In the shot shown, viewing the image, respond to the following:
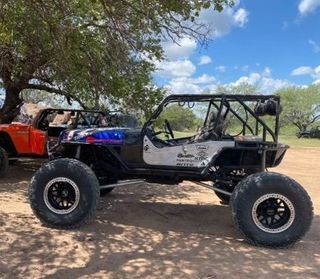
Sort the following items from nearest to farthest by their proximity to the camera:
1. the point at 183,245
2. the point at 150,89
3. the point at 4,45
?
the point at 183,245, the point at 4,45, the point at 150,89

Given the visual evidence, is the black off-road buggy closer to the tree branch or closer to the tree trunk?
the tree branch

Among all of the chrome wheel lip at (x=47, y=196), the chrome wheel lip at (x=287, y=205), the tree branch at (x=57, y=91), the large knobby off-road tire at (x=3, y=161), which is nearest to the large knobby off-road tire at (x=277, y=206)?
the chrome wheel lip at (x=287, y=205)

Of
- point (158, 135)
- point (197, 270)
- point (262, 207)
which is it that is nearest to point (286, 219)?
point (262, 207)

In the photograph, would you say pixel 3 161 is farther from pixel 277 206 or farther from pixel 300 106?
pixel 300 106

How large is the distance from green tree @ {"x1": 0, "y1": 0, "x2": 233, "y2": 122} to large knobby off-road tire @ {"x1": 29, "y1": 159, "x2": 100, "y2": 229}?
7.08 ft

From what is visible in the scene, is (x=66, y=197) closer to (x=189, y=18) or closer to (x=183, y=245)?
(x=183, y=245)

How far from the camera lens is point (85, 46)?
1016cm

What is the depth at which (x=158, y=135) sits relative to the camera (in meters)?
7.58

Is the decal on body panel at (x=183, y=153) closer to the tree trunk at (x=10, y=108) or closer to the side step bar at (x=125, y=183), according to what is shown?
the side step bar at (x=125, y=183)

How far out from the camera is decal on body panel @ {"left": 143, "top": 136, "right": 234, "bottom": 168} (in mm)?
7047

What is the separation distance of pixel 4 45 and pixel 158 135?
3917 mm

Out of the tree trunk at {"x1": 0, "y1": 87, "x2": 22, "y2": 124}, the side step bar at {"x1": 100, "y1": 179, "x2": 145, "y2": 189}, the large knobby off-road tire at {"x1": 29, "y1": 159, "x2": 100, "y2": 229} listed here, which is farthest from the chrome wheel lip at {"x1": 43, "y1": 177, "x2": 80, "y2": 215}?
the tree trunk at {"x1": 0, "y1": 87, "x2": 22, "y2": 124}

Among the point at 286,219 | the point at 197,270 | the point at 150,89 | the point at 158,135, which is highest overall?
the point at 150,89

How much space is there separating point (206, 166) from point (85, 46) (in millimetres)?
4386
